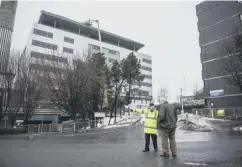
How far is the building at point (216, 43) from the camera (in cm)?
4375

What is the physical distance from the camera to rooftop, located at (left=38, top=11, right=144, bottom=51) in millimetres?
70562

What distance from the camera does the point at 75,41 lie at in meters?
73.8

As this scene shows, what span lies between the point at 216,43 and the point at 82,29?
48.1 meters

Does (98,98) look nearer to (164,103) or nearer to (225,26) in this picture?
(164,103)

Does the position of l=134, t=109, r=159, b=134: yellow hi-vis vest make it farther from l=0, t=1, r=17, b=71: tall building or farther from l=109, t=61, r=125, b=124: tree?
l=0, t=1, r=17, b=71: tall building

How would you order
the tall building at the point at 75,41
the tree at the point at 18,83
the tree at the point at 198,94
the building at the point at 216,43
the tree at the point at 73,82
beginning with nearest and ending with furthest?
1. the tree at the point at 73,82
2. the tree at the point at 18,83
3. the building at the point at 216,43
4. the tall building at the point at 75,41
5. the tree at the point at 198,94

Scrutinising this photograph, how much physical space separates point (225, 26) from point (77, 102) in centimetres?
3558

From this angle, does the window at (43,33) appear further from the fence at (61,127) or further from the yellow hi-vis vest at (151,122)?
the yellow hi-vis vest at (151,122)

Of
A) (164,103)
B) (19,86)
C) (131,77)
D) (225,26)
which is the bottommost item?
(164,103)

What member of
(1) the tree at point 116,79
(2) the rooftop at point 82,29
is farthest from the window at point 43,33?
(1) the tree at point 116,79

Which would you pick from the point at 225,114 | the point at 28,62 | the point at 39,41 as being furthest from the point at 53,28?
the point at 225,114

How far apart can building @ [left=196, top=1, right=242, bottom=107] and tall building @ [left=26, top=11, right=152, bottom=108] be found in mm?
16765

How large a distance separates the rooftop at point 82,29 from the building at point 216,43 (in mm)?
40572

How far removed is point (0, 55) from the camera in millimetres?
29781
